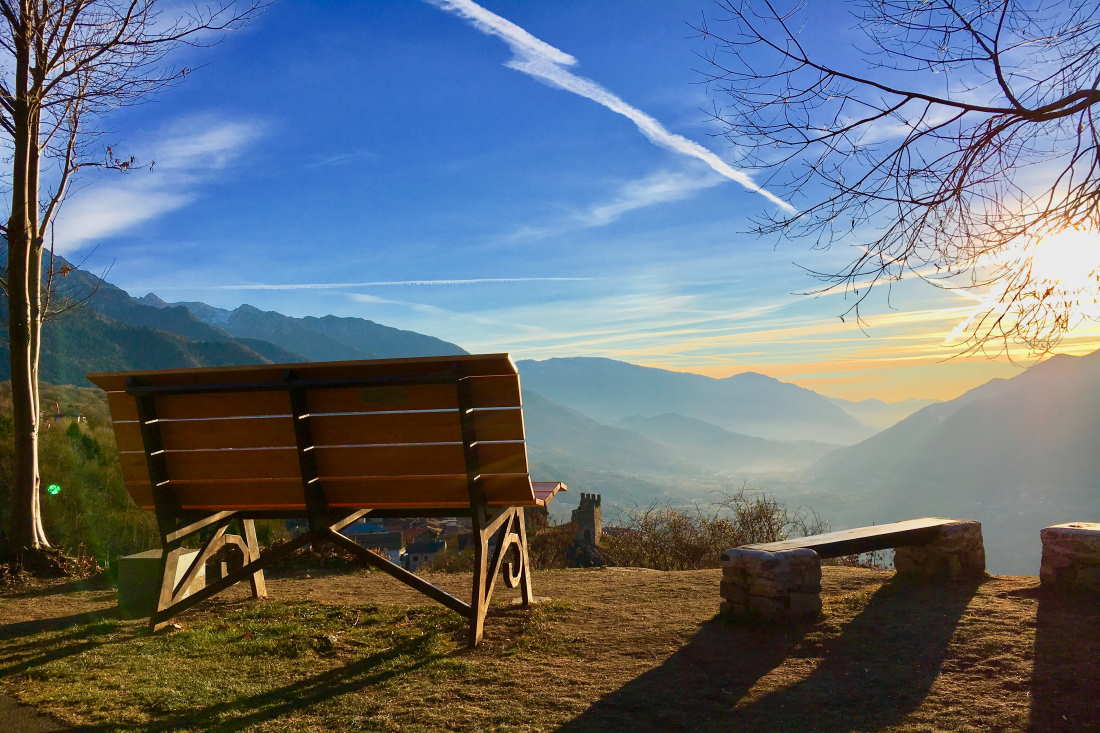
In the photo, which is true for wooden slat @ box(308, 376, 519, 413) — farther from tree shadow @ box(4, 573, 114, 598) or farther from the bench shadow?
tree shadow @ box(4, 573, 114, 598)

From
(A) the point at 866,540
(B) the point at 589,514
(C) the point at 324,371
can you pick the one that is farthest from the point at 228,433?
(B) the point at 589,514

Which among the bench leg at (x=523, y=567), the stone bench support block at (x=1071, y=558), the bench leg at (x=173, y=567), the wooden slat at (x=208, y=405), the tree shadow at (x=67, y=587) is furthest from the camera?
the tree shadow at (x=67, y=587)

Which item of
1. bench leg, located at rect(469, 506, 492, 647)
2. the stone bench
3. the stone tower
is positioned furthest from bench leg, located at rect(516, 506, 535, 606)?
the stone tower

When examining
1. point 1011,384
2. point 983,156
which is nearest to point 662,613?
point 983,156

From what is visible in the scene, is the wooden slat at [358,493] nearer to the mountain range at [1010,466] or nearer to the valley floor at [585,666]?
the valley floor at [585,666]

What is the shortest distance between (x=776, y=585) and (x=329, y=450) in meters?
2.65

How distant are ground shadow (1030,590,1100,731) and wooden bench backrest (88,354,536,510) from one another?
2.43m

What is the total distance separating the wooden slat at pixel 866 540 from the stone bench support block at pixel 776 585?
0.12 m

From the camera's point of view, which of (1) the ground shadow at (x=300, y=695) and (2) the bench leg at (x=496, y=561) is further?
(2) the bench leg at (x=496, y=561)

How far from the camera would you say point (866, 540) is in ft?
15.6

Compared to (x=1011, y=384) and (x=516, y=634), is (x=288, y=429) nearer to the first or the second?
(x=516, y=634)

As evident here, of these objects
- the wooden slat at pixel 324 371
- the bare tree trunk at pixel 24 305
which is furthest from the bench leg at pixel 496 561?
the bare tree trunk at pixel 24 305

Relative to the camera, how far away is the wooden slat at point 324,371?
3.57 metres

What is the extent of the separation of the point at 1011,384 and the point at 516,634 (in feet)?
704
